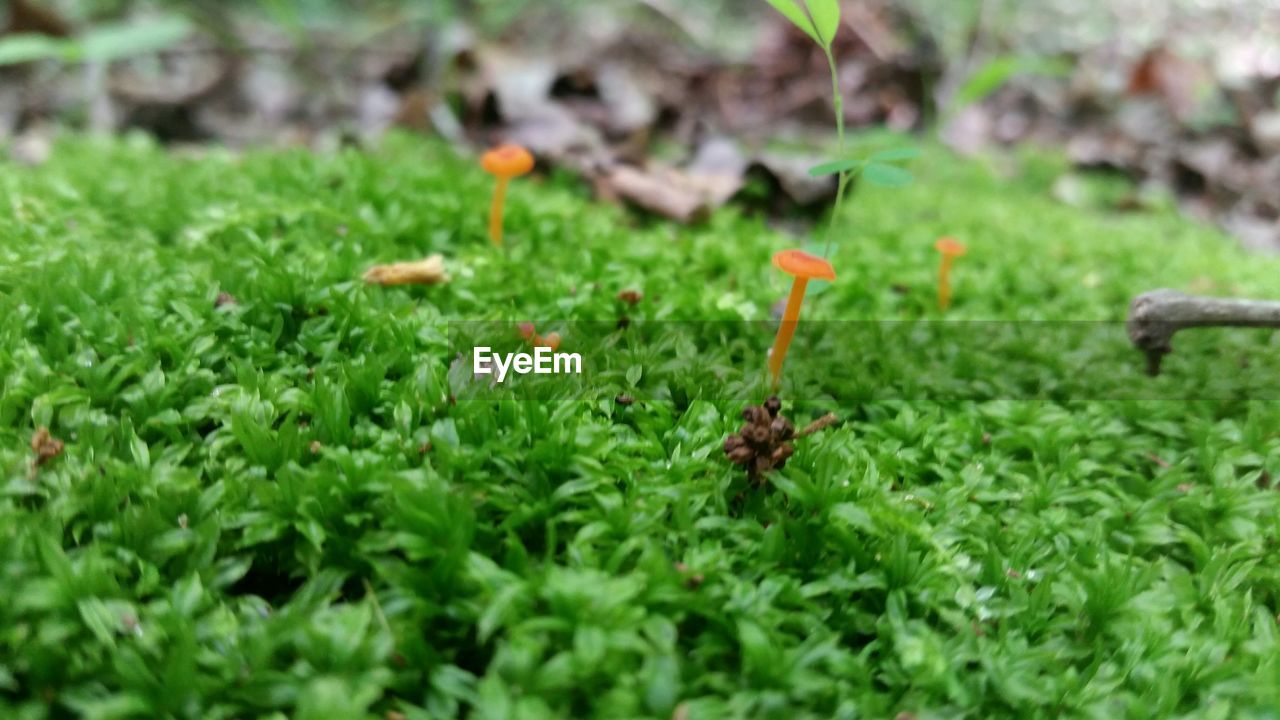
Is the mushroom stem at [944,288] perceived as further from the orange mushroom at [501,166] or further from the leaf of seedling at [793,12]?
the orange mushroom at [501,166]

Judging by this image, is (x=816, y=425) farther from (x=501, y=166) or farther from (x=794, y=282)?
(x=501, y=166)

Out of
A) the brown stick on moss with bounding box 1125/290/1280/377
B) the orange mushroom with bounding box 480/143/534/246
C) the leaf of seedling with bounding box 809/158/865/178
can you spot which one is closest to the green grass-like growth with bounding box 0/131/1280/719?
the brown stick on moss with bounding box 1125/290/1280/377

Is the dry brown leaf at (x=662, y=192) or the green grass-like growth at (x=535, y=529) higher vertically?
the dry brown leaf at (x=662, y=192)

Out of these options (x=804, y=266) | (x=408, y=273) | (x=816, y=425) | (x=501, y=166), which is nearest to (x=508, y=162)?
(x=501, y=166)

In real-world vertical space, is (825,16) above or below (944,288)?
above

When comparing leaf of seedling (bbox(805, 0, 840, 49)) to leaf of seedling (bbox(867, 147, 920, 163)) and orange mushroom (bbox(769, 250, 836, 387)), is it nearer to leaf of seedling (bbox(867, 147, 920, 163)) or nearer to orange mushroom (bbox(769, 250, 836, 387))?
leaf of seedling (bbox(867, 147, 920, 163))

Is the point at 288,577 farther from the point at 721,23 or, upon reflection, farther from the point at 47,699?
the point at 721,23

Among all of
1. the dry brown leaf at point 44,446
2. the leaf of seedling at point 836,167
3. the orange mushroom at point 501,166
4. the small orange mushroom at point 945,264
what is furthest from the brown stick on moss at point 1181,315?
the dry brown leaf at point 44,446
